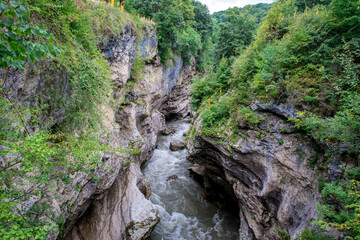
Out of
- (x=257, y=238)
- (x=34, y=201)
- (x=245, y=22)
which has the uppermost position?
(x=245, y=22)

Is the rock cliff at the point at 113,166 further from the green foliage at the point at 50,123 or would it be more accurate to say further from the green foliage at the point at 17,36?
the green foliage at the point at 17,36

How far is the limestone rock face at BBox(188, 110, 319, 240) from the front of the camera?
6242mm

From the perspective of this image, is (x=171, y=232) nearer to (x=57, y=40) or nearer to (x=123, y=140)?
(x=123, y=140)

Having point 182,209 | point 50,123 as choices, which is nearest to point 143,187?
point 182,209

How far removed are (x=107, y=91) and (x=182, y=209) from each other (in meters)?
9.18

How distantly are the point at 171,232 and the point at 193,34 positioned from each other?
76.0ft

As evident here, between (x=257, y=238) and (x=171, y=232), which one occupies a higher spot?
(x=257, y=238)

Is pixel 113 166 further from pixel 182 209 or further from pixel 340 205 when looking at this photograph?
pixel 340 205

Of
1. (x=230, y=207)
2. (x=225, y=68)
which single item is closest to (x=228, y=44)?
(x=225, y=68)

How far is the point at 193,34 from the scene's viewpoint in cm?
2317

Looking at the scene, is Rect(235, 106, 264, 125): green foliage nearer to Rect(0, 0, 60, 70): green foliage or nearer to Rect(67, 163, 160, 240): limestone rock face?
Rect(67, 163, 160, 240): limestone rock face

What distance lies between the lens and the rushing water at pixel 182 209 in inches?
380

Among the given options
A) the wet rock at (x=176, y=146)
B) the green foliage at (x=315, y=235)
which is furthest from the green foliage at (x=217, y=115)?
the wet rock at (x=176, y=146)

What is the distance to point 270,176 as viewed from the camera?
23.6 ft
